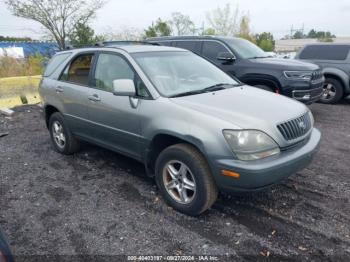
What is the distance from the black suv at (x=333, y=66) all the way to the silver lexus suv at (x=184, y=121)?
19.8 feet

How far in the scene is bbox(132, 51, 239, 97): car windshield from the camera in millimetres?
3810

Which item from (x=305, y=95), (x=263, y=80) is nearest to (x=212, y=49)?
(x=263, y=80)

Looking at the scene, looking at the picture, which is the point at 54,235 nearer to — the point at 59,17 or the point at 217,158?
the point at 217,158

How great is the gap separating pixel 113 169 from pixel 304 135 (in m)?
2.70

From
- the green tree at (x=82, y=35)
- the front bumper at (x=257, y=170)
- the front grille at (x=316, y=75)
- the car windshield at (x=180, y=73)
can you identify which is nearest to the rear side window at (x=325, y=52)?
the front grille at (x=316, y=75)

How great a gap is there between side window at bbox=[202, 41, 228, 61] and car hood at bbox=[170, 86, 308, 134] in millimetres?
4033

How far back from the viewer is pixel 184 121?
3291 mm

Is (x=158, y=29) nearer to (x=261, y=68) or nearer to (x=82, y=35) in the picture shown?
(x=82, y=35)

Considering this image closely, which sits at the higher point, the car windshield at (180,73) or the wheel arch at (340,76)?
the car windshield at (180,73)

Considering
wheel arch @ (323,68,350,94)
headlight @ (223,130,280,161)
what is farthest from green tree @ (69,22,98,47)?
headlight @ (223,130,280,161)

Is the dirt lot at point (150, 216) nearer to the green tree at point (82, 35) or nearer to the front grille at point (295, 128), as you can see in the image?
the front grille at point (295, 128)

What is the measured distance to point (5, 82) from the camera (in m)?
9.20

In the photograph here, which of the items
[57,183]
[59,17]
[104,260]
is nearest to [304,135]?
[104,260]

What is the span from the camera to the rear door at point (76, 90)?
181 inches
